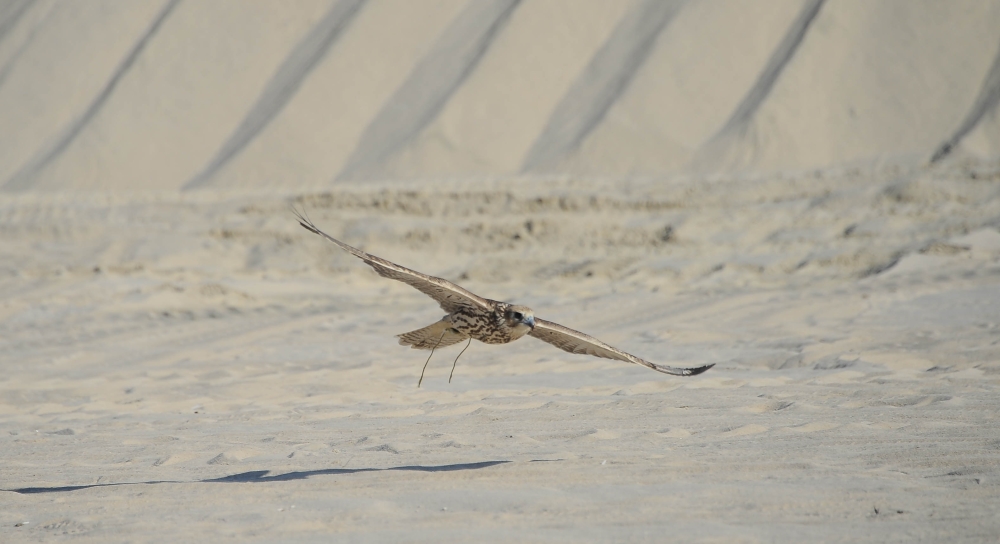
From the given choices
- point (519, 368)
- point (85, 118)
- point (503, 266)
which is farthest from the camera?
point (85, 118)

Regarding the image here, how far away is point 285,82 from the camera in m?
22.8

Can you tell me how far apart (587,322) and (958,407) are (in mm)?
5054

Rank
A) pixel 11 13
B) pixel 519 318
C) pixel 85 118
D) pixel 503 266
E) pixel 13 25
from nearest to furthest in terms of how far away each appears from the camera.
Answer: pixel 519 318
pixel 503 266
pixel 85 118
pixel 13 25
pixel 11 13

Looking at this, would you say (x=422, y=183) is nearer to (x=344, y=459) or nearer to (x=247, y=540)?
(x=344, y=459)

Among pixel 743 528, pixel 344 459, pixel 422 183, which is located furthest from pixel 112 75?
pixel 743 528

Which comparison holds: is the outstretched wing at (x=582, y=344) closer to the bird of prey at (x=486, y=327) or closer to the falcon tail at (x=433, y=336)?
the bird of prey at (x=486, y=327)

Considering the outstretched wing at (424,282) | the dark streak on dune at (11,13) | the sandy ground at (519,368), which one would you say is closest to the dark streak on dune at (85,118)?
the sandy ground at (519,368)

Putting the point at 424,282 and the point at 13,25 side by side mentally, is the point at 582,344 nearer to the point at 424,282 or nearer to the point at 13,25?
the point at 424,282

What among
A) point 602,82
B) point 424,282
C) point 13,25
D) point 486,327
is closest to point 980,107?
point 602,82

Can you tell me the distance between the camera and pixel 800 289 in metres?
12.4

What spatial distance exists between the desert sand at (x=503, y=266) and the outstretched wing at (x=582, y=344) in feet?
1.54

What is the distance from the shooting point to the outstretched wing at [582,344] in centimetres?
543

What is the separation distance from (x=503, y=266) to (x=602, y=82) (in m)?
7.77

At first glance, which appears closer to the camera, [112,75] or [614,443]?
[614,443]
